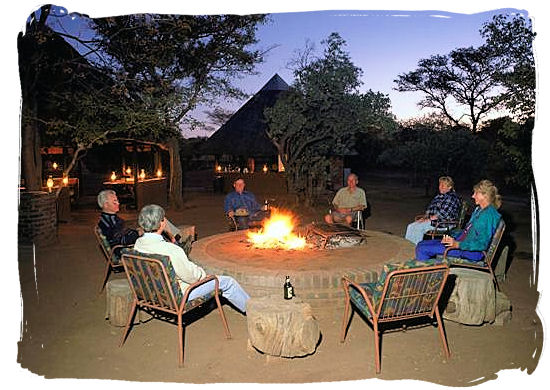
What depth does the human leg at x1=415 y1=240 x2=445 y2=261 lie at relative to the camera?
557 cm

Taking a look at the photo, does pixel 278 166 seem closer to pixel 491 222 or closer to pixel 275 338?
pixel 491 222

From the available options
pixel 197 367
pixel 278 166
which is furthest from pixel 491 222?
pixel 278 166

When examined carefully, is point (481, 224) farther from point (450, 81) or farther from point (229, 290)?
point (450, 81)

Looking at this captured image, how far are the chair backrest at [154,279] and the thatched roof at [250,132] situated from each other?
50.7 feet

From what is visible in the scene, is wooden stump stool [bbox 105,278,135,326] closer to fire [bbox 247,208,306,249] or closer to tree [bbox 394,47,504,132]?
fire [bbox 247,208,306,249]

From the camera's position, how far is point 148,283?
3.91 m

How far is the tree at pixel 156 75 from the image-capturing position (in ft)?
30.6

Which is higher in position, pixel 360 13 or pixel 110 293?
pixel 360 13

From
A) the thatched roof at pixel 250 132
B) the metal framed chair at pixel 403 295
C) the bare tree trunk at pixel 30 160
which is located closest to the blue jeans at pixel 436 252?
the metal framed chair at pixel 403 295

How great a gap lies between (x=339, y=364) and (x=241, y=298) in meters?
1.24

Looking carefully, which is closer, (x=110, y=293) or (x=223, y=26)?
(x=110, y=293)

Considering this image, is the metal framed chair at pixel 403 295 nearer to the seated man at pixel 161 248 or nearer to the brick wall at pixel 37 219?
the seated man at pixel 161 248

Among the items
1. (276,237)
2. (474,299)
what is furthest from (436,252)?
(276,237)

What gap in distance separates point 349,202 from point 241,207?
1.98 m
